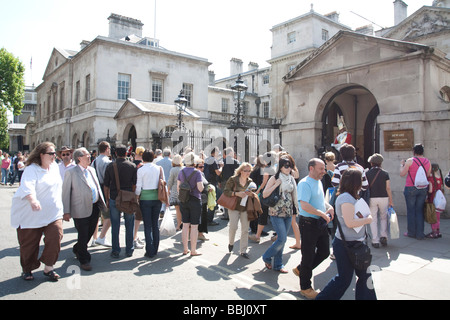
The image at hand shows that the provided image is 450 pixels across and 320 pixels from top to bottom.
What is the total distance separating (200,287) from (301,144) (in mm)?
7812

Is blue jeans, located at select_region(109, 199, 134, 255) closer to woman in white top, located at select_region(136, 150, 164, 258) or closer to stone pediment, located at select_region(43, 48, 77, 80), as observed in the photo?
woman in white top, located at select_region(136, 150, 164, 258)

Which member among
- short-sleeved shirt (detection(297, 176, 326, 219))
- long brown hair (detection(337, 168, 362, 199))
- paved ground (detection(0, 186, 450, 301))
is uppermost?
long brown hair (detection(337, 168, 362, 199))

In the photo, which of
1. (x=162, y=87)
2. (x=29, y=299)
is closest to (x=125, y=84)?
(x=162, y=87)

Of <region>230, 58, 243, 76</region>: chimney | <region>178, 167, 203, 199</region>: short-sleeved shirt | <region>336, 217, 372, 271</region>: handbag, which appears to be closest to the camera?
<region>336, 217, 372, 271</region>: handbag

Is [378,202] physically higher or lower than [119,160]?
lower

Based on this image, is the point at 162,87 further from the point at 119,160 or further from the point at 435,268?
the point at 435,268

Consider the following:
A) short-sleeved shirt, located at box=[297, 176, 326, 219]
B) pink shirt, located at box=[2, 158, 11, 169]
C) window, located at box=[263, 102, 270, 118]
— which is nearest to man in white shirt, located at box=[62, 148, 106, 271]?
short-sleeved shirt, located at box=[297, 176, 326, 219]

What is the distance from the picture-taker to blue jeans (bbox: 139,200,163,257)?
20.2 ft

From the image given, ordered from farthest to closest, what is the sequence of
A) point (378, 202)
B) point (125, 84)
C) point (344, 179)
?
point (125, 84), point (378, 202), point (344, 179)

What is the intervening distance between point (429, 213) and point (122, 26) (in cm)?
3277

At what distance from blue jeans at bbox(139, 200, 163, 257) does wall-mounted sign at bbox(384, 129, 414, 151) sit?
271 inches

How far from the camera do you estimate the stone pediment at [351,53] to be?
30.6 ft

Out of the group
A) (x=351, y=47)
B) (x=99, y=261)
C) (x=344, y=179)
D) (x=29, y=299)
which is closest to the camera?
(x=344, y=179)
